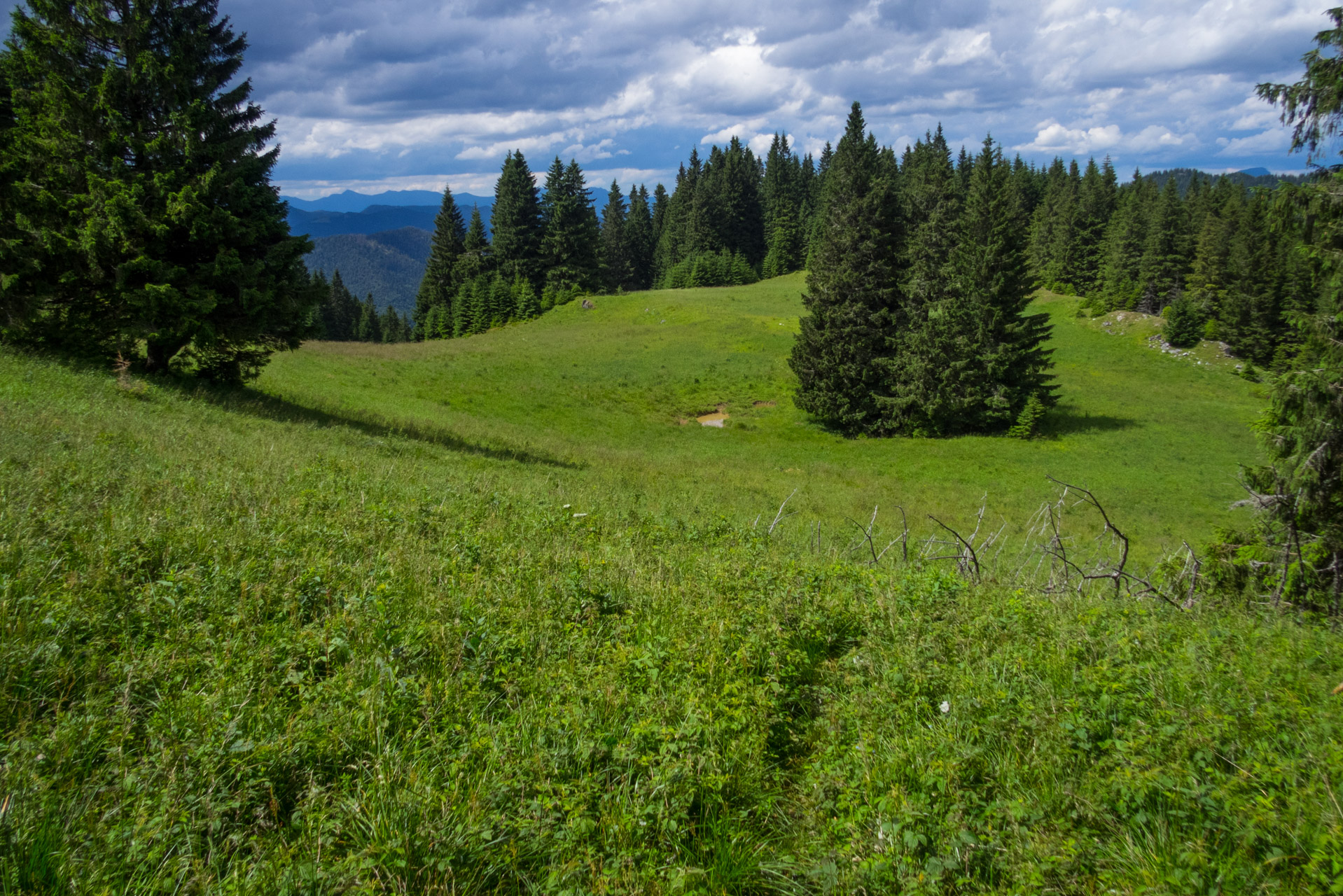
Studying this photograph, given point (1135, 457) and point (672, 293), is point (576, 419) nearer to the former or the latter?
point (1135, 457)

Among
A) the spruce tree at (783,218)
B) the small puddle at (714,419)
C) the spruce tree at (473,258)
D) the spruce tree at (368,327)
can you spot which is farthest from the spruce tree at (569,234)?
the spruce tree at (368,327)

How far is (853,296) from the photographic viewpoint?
33.0m

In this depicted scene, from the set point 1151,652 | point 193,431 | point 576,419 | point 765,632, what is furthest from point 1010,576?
point 576,419

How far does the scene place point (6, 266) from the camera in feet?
43.8

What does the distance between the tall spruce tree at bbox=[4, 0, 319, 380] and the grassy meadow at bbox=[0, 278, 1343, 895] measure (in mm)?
7317

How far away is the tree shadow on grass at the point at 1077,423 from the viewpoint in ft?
112

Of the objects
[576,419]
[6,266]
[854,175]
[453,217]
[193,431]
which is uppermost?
[453,217]

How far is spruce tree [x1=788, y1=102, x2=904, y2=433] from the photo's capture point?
108 ft

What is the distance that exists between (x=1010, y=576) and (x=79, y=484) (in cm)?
1009

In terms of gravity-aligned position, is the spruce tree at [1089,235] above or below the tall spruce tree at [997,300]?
above

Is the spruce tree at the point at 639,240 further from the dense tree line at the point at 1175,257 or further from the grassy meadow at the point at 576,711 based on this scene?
the grassy meadow at the point at 576,711

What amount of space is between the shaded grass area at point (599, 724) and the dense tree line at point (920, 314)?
28266 mm

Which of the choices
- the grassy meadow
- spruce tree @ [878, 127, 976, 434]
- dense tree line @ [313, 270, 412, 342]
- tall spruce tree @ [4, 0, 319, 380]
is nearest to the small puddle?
spruce tree @ [878, 127, 976, 434]

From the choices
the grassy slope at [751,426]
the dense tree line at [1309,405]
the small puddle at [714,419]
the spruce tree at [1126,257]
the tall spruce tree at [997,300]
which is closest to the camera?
the dense tree line at [1309,405]
